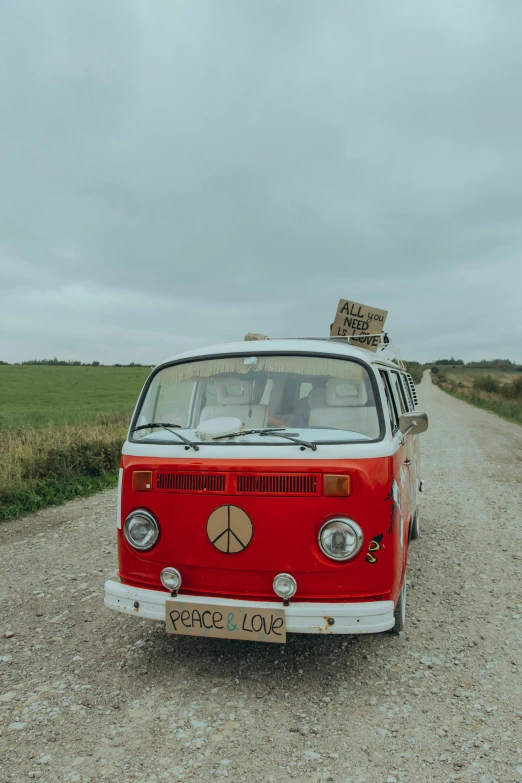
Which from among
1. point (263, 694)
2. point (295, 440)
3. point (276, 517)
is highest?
point (295, 440)

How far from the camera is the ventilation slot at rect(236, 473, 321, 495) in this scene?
10.4 feet

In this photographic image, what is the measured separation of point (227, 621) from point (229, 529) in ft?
1.65

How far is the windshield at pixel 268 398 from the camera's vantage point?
3676 millimetres

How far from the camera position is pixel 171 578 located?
3.38 metres

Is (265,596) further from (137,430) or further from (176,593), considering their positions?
(137,430)

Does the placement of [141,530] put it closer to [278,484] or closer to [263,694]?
[278,484]

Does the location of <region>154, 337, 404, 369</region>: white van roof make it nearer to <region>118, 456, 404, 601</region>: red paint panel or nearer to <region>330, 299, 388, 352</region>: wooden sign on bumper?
<region>118, 456, 404, 601</region>: red paint panel

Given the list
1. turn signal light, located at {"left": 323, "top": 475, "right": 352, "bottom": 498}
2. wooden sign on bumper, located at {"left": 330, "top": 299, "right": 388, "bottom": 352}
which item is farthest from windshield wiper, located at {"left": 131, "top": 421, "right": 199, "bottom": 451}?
wooden sign on bumper, located at {"left": 330, "top": 299, "right": 388, "bottom": 352}

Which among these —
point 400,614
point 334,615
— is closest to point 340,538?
point 334,615

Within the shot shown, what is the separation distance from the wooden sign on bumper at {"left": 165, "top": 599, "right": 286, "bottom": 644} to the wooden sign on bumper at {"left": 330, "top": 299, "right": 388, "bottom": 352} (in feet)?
12.5

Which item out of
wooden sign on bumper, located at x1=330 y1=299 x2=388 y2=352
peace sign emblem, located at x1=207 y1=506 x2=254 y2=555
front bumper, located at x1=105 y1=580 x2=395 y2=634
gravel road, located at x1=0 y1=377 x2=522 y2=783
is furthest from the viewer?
Answer: wooden sign on bumper, located at x1=330 y1=299 x2=388 y2=352

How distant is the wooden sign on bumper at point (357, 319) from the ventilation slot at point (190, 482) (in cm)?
346

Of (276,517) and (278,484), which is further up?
(278,484)

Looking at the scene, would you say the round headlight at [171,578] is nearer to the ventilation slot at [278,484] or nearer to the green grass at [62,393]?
the ventilation slot at [278,484]
